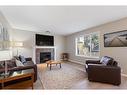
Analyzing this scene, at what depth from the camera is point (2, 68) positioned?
109 inches

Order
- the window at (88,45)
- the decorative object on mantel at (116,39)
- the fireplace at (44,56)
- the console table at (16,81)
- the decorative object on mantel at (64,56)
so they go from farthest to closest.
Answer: the decorative object on mantel at (64,56) < the fireplace at (44,56) < the window at (88,45) < the decorative object on mantel at (116,39) < the console table at (16,81)

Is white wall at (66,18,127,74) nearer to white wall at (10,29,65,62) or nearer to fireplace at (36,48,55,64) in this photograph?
fireplace at (36,48,55,64)

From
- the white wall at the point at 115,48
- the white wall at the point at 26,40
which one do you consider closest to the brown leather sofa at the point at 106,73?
the white wall at the point at 115,48

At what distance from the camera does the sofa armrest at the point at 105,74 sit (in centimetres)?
301

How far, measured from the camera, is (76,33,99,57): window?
5.48 m

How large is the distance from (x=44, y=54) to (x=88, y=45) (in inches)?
122

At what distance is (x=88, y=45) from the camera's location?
6.16 m

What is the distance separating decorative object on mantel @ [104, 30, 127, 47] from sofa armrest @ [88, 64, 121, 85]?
132cm

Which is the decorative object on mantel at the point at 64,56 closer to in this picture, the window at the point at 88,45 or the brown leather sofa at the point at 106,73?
the window at the point at 88,45

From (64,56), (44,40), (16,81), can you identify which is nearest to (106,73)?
(16,81)

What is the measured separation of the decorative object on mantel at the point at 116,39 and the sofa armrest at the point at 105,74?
132 centimetres

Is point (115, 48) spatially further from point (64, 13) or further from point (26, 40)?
Result: point (26, 40)

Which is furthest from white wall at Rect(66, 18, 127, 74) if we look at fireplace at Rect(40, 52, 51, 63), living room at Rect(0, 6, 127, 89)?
fireplace at Rect(40, 52, 51, 63)

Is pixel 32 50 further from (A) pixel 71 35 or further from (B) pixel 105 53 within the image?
(B) pixel 105 53
